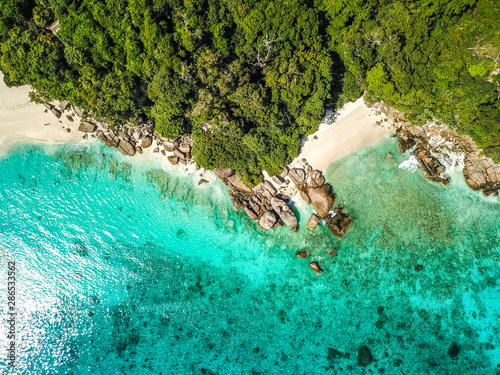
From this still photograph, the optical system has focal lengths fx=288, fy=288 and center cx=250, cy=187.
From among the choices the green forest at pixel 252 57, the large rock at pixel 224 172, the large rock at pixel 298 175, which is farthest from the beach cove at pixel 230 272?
the green forest at pixel 252 57

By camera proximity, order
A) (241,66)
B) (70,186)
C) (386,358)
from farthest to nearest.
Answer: (70,186)
(386,358)
(241,66)

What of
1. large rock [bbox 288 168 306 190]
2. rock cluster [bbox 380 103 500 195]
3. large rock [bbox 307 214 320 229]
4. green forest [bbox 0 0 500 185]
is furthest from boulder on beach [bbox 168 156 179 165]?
rock cluster [bbox 380 103 500 195]

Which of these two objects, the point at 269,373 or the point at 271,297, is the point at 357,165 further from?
the point at 269,373

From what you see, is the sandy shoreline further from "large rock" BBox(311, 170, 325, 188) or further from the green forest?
the green forest

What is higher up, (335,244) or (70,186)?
(335,244)

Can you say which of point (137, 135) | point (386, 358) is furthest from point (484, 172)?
point (137, 135)

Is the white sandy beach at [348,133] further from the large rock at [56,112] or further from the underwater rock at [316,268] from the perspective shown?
the large rock at [56,112]

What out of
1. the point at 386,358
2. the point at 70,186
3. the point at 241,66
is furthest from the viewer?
the point at 70,186
